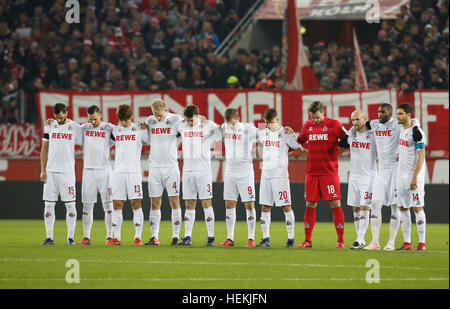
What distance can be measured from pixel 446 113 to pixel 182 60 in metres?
6.70

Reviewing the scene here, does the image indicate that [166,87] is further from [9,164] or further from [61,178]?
[61,178]

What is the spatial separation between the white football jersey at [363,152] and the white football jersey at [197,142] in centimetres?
202

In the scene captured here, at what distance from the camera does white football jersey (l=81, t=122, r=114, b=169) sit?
13.1 m

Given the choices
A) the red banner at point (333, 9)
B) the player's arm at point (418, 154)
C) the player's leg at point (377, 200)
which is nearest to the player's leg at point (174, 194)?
the player's leg at point (377, 200)

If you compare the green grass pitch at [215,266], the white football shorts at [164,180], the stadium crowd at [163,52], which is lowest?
the green grass pitch at [215,266]

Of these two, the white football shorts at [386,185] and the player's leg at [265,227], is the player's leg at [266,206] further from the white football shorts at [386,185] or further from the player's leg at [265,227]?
the white football shorts at [386,185]

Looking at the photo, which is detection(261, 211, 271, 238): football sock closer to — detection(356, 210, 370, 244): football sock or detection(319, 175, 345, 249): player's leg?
detection(319, 175, 345, 249): player's leg

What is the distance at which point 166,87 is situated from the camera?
2069 cm

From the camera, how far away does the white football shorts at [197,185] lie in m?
12.8

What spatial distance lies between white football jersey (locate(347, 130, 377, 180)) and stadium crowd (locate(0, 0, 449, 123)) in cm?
728

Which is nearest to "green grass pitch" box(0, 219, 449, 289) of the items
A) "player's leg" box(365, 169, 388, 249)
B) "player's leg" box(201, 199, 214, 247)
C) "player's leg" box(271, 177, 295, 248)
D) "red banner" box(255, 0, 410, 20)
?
"player's leg" box(201, 199, 214, 247)

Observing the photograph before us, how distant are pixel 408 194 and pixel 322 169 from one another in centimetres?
127
